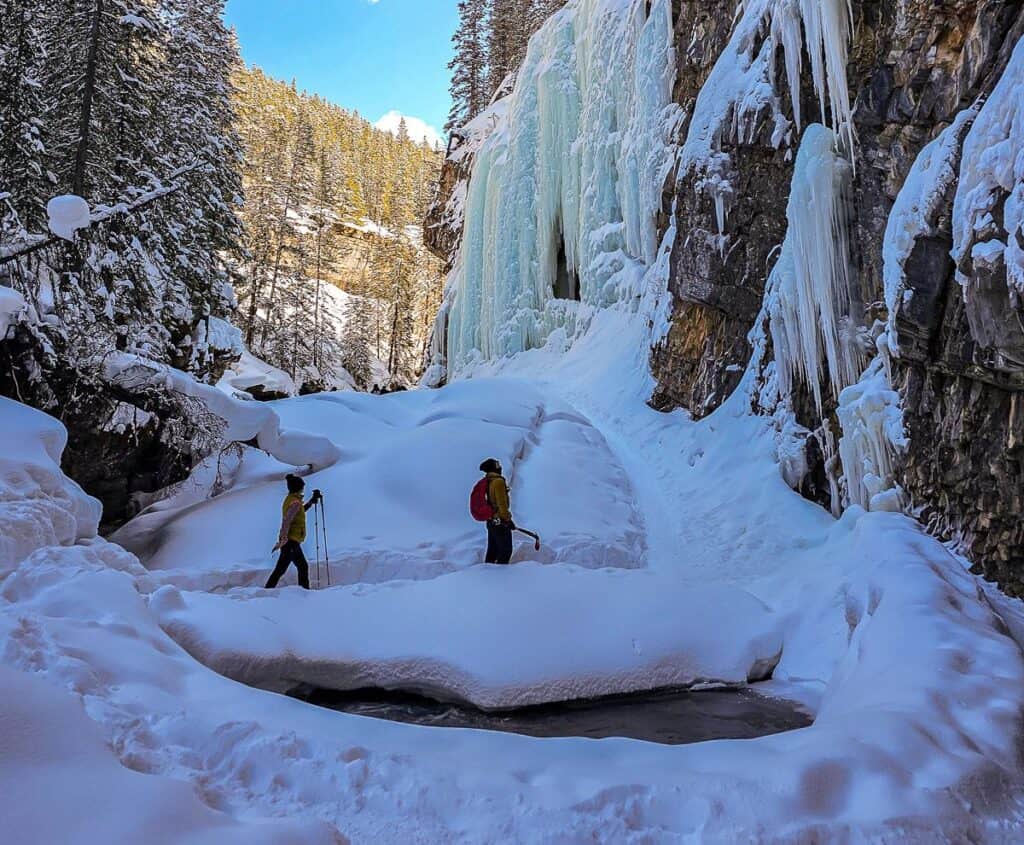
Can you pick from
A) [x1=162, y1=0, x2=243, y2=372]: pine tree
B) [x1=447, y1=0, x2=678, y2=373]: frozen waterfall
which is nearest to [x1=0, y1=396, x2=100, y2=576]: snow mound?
[x1=162, y1=0, x2=243, y2=372]: pine tree

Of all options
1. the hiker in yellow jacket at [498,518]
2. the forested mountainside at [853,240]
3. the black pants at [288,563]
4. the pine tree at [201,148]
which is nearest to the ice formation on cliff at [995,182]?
the forested mountainside at [853,240]

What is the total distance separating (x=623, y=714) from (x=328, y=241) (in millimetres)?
41821

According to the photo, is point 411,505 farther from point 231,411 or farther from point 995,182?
point 995,182

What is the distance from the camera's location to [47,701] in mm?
2527

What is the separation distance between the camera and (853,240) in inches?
316

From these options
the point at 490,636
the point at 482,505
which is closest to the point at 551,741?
the point at 490,636

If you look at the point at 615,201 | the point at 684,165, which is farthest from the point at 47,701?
the point at 615,201

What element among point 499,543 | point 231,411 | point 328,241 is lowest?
point 499,543

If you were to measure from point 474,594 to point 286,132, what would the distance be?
180 feet

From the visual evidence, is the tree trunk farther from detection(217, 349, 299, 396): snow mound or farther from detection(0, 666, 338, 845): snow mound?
detection(217, 349, 299, 396): snow mound

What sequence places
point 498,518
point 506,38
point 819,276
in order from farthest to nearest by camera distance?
point 506,38, point 819,276, point 498,518

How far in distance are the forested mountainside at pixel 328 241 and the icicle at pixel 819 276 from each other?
18.8 metres

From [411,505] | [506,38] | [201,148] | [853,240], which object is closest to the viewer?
[853,240]

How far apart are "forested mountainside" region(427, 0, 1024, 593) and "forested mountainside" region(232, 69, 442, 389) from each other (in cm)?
1595
